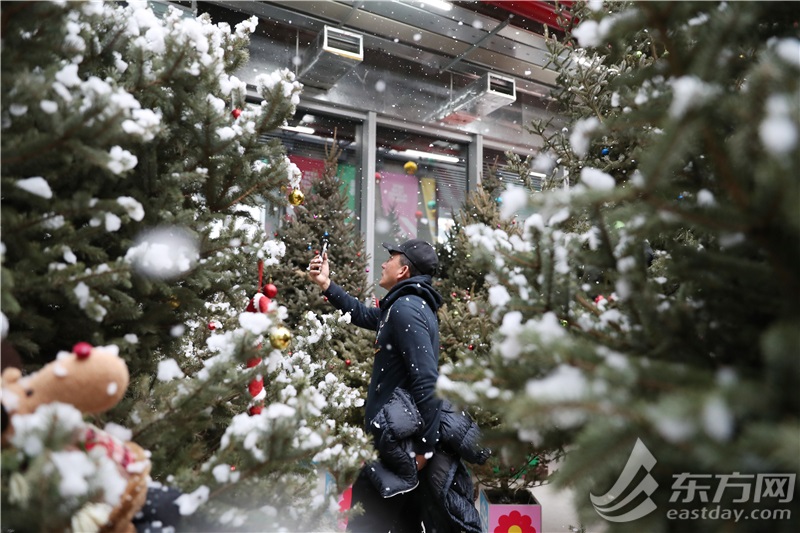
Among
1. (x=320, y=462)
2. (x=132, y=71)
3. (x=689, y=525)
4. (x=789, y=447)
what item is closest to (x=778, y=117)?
(x=789, y=447)

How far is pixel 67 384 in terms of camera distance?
1.02 meters

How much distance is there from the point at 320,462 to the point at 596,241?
95 cm

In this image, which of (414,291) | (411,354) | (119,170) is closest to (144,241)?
(119,170)

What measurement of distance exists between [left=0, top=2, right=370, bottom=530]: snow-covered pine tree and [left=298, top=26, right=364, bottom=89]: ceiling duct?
3.97 m

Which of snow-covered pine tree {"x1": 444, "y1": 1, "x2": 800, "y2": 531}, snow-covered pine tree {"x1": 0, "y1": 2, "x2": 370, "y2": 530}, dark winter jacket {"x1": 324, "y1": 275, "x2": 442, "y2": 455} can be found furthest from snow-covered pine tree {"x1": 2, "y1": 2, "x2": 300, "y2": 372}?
snow-covered pine tree {"x1": 444, "y1": 1, "x2": 800, "y2": 531}

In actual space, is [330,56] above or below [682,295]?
above

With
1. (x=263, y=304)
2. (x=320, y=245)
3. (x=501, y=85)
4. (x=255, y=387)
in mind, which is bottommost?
(x=255, y=387)

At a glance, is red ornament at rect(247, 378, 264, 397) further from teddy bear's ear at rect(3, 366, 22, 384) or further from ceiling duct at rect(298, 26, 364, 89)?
ceiling duct at rect(298, 26, 364, 89)

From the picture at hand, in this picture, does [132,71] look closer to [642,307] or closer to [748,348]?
[642,307]

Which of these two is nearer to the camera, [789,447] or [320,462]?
[789,447]

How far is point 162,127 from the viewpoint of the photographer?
1.45 meters

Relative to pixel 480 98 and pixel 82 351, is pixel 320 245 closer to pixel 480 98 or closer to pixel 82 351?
pixel 480 98

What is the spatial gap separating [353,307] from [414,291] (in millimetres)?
539

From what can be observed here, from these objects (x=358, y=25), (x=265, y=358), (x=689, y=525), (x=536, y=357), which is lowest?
(x=689, y=525)
